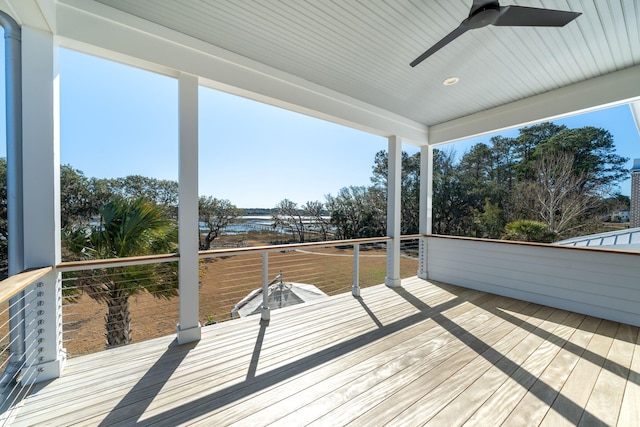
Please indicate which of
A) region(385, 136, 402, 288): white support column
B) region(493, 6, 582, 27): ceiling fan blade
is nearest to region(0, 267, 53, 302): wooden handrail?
region(493, 6, 582, 27): ceiling fan blade

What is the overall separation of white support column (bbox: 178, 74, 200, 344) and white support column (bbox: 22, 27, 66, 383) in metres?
0.78

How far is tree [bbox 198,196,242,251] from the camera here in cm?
609

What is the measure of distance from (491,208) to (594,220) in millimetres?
2268

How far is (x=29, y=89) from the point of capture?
1.67 m

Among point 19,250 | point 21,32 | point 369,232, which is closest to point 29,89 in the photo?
point 21,32

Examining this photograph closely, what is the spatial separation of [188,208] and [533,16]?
9.35 feet

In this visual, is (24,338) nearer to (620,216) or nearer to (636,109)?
(636,109)

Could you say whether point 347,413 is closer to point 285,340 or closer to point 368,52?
point 285,340

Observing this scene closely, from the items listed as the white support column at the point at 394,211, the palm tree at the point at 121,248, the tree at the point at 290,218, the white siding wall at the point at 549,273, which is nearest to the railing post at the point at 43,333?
the palm tree at the point at 121,248

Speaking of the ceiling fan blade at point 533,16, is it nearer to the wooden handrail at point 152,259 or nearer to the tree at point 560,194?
the wooden handrail at point 152,259

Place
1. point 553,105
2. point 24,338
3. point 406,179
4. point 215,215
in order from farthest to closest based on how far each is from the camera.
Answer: point 406,179 → point 215,215 → point 553,105 → point 24,338

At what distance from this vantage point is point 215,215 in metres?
6.35

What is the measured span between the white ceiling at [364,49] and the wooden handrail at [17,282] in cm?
163

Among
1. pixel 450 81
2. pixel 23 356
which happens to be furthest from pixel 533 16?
pixel 23 356
